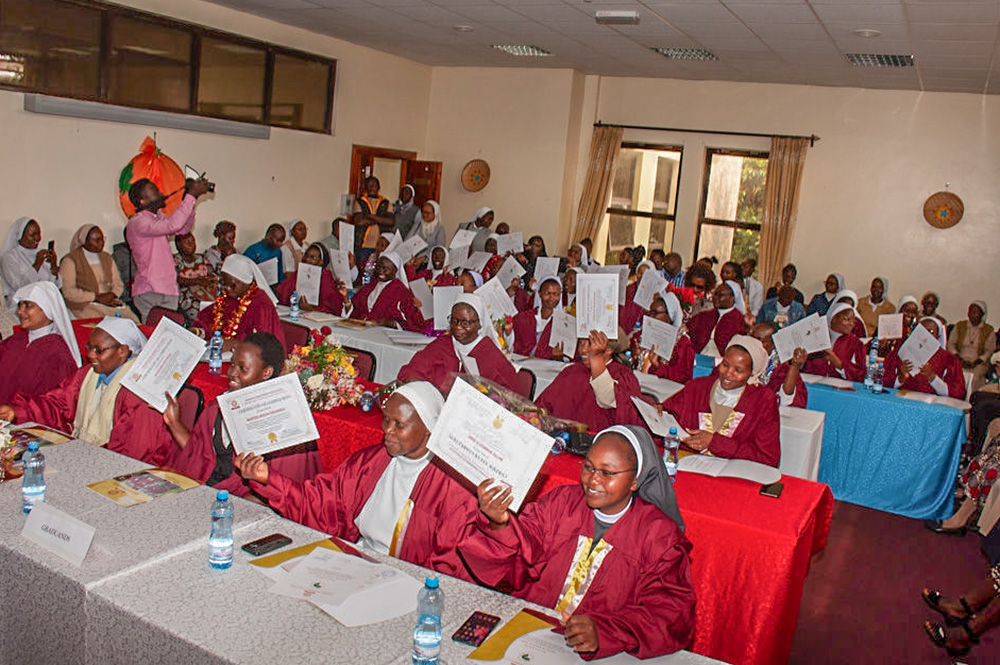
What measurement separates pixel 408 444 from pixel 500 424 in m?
0.77

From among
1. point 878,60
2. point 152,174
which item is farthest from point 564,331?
point 878,60

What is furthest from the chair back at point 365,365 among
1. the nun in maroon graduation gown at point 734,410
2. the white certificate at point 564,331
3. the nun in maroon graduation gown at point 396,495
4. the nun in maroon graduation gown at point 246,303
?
the white certificate at point 564,331

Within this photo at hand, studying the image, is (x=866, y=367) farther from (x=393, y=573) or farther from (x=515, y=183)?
(x=515, y=183)

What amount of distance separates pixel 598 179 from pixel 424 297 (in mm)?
6683

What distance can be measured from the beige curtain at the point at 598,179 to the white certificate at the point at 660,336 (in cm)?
773

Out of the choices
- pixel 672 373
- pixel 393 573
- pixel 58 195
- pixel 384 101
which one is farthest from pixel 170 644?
pixel 384 101

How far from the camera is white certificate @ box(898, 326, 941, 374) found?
765cm

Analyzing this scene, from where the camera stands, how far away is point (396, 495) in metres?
3.63

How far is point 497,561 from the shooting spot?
3.20 m

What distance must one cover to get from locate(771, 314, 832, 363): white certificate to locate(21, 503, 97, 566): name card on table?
5.38 meters

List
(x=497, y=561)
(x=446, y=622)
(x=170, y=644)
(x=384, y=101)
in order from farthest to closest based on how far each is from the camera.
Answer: (x=384, y=101) → (x=497, y=561) → (x=446, y=622) → (x=170, y=644)

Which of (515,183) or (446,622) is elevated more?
(515,183)

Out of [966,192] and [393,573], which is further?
[966,192]

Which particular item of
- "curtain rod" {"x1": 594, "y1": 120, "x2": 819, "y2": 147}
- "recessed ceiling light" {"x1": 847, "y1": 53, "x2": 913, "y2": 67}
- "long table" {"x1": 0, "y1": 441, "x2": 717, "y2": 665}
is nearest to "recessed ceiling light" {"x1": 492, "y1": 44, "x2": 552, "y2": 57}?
"curtain rod" {"x1": 594, "y1": 120, "x2": 819, "y2": 147}
